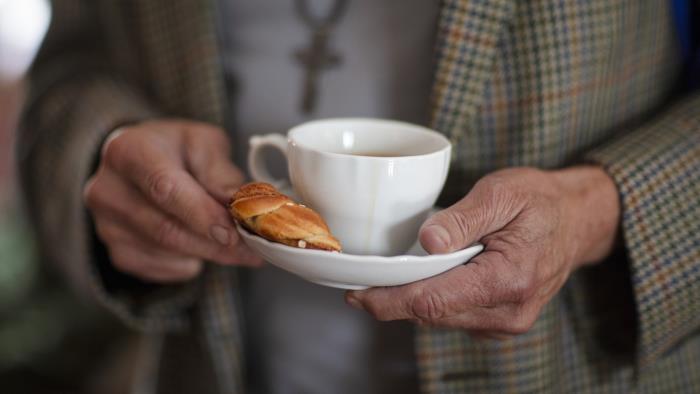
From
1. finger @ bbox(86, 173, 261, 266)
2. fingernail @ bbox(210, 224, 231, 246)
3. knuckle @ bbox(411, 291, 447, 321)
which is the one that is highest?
fingernail @ bbox(210, 224, 231, 246)

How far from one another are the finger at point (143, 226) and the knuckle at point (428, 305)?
0.57 feet

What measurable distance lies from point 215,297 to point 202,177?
0.23 meters

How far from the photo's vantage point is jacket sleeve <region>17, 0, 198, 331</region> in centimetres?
73

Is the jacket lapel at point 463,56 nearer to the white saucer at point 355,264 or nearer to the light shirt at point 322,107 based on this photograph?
the light shirt at point 322,107

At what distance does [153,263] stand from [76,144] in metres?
0.21

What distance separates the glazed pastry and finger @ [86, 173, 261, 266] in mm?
83

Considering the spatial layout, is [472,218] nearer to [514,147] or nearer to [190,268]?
[514,147]

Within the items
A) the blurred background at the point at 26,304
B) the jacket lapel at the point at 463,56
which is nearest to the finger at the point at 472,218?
the jacket lapel at the point at 463,56

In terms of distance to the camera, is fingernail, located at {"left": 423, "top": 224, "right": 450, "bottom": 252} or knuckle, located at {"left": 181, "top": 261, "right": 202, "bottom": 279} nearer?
fingernail, located at {"left": 423, "top": 224, "right": 450, "bottom": 252}

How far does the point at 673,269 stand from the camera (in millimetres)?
603

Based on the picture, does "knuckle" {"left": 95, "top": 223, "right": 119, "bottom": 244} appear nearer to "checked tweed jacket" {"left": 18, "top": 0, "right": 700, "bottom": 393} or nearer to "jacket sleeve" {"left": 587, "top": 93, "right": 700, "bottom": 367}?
"checked tweed jacket" {"left": 18, "top": 0, "right": 700, "bottom": 393}

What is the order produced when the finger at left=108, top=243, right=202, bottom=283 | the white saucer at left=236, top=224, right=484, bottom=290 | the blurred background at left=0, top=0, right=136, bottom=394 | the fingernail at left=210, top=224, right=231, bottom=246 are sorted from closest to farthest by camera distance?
1. the white saucer at left=236, top=224, right=484, bottom=290
2. the fingernail at left=210, top=224, right=231, bottom=246
3. the finger at left=108, top=243, right=202, bottom=283
4. the blurred background at left=0, top=0, right=136, bottom=394

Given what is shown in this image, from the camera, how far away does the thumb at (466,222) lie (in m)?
0.42

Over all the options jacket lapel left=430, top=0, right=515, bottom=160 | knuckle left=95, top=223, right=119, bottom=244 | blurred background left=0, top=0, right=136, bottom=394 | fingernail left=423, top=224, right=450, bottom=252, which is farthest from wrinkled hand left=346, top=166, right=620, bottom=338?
blurred background left=0, top=0, right=136, bottom=394
